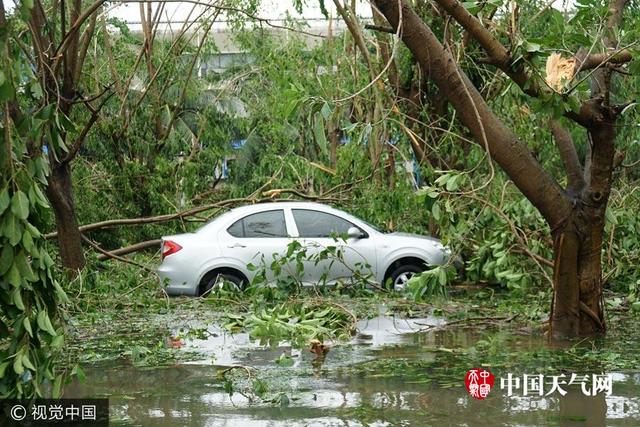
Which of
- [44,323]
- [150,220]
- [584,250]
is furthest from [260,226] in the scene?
[44,323]

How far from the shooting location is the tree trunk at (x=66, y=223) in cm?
1478

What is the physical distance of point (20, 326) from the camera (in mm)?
5734

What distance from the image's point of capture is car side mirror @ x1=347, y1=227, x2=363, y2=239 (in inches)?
629

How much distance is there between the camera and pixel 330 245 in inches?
605

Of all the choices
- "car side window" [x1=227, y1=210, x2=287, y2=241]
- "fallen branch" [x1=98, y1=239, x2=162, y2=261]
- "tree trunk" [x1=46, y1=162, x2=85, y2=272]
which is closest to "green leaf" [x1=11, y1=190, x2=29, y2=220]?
"tree trunk" [x1=46, y1=162, x2=85, y2=272]

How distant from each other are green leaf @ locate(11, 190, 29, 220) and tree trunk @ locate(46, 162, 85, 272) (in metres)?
9.34

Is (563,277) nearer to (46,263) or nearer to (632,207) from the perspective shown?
(632,207)

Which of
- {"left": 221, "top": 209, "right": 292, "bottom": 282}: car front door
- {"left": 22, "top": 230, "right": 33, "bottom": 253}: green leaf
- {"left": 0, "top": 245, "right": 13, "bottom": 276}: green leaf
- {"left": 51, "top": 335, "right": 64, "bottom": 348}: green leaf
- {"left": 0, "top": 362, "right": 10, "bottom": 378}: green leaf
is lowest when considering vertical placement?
{"left": 0, "top": 362, "right": 10, "bottom": 378}: green leaf

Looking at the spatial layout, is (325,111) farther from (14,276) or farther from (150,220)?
(150,220)

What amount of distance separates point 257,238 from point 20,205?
1031 cm

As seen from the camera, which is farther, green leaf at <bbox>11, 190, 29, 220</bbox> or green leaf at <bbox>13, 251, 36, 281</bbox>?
green leaf at <bbox>13, 251, 36, 281</bbox>

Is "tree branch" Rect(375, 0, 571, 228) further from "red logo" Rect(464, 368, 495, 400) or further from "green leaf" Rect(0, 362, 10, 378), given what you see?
"green leaf" Rect(0, 362, 10, 378)

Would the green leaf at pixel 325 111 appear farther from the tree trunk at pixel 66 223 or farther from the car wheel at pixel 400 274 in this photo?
the car wheel at pixel 400 274

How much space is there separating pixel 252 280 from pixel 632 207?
550 centimetres
